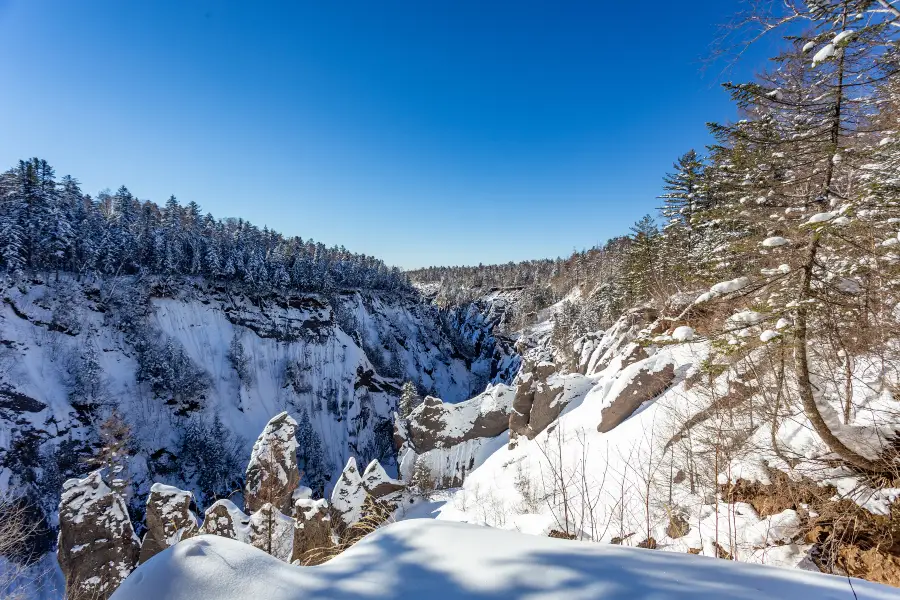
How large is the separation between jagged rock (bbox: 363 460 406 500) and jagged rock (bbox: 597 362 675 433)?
10.1 metres

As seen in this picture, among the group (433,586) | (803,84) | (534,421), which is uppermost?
(803,84)

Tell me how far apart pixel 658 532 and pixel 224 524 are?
12.8 m

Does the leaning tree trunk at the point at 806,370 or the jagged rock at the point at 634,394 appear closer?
the leaning tree trunk at the point at 806,370

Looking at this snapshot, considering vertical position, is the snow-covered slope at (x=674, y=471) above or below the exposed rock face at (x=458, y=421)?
above

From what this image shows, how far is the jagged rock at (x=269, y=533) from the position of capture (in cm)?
1105

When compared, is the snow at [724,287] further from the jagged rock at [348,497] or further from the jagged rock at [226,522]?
the jagged rock at [226,522]

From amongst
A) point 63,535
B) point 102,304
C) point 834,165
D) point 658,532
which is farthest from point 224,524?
point 102,304

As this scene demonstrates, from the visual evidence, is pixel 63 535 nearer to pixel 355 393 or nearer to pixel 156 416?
pixel 156 416

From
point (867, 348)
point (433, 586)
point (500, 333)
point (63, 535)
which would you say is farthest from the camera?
point (500, 333)

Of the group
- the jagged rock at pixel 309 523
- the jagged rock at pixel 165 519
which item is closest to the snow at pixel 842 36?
the jagged rock at pixel 309 523

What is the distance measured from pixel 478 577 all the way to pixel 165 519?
51.3 feet

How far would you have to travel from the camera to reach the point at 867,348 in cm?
499

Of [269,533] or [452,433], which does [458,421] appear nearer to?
[452,433]

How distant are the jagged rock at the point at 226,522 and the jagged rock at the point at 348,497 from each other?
A: 3.06m
